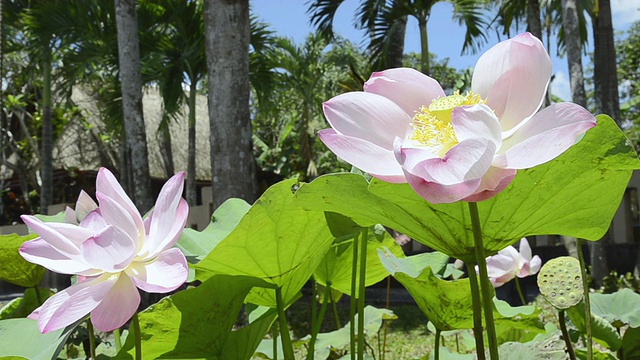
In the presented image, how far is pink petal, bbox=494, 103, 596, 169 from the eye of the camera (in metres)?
0.38

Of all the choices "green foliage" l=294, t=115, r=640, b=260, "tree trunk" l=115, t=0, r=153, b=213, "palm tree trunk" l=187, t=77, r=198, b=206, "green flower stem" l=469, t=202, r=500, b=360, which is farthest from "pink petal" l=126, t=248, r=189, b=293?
"palm tree trunk" l=187, t=77, r=198, b=206

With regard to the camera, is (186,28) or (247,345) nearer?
(247,345)

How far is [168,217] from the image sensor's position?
0.53 metres

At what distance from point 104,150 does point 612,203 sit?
1283cm

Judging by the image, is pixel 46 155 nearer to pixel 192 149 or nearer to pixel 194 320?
pixel 192 149

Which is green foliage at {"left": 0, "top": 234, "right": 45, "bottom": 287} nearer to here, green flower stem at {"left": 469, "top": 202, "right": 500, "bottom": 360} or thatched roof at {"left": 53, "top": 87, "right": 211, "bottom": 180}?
green flower stem at {"left": 469, "top": 202, "right": 500, "bottom": 360}

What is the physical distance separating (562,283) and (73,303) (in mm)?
457

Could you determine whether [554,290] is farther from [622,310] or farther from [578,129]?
[622,310]

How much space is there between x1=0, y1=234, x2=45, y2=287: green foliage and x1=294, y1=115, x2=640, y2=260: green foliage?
46cm

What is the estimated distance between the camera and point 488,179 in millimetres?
407

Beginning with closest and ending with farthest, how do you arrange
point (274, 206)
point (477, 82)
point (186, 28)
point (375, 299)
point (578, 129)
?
point (578, 129) → point (477, 82) → point (274, 206) → point (375, 299) → point (186, 28)

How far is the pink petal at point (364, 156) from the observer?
424 mm

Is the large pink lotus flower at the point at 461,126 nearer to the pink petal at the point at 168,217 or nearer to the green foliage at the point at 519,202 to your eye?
the green foliage at the point at 519,202

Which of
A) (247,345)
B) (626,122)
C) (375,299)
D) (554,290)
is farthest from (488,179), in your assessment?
(626,122)
